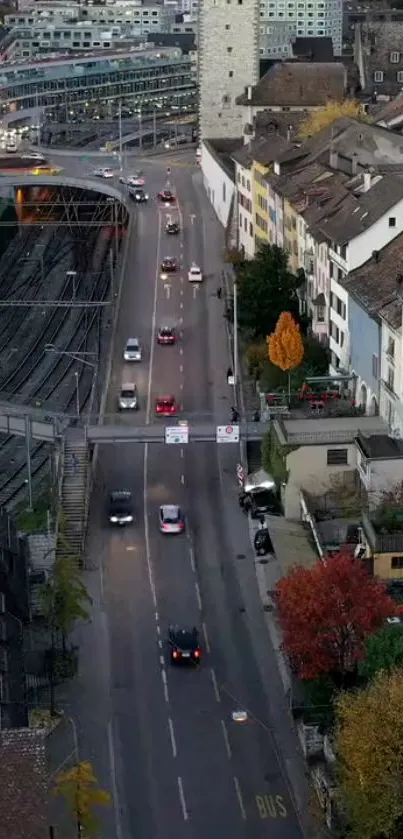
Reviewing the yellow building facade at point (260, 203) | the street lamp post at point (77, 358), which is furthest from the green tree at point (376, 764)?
the yellow building facade at point (260, 203)

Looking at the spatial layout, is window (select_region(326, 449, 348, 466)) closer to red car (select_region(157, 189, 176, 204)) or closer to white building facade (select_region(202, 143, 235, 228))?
white building facade (select_region(202, 143, 235, 228))

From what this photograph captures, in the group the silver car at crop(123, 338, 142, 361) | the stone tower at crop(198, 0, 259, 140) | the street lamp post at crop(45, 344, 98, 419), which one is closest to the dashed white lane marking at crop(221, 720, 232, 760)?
the street lamp post at crop(45, 344, 98, 419)

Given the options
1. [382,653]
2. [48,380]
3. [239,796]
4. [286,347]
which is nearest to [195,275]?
[48,380]

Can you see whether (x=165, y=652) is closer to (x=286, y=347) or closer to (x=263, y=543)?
(x=263, y=543)

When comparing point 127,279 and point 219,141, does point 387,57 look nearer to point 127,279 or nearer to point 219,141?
point 219,141

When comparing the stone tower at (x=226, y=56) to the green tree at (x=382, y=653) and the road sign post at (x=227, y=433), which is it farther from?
the green tree at (x=382, y=653)

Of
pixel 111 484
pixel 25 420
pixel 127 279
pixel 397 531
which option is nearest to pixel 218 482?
pixel 111 484
